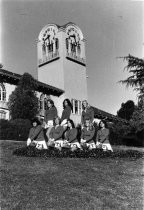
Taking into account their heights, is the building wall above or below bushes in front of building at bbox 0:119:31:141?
above

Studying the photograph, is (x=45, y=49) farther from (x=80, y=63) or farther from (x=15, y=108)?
(x=15, y=108)

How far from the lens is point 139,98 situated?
73.3 ft

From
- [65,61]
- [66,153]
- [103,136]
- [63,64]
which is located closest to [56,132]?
[103,136]

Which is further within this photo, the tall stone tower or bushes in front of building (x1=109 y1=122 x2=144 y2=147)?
the tall stone tower

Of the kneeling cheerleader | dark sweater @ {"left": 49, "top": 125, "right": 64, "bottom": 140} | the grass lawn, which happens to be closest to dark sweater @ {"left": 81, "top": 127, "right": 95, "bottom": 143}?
the kneeling cheerleader

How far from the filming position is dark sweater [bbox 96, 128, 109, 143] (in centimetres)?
1441

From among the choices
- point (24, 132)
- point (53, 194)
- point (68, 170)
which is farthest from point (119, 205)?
point (24, 132)

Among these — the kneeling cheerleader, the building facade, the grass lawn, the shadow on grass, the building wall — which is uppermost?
the building facade

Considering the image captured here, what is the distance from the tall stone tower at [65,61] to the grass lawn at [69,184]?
83.9 ft

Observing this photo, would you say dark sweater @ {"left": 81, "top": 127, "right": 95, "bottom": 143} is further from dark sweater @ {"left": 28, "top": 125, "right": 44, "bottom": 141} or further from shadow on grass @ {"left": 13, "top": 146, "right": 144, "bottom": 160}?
dark sweater @ {"left": 28, "top": 125, "right": 44, "bottom": 141}

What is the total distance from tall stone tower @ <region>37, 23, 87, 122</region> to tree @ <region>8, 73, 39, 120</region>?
6582 millimetres

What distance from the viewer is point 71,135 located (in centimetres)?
1399

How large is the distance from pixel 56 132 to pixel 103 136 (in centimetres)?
186

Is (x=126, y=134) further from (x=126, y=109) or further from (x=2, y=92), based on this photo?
(x=126, y=109)
